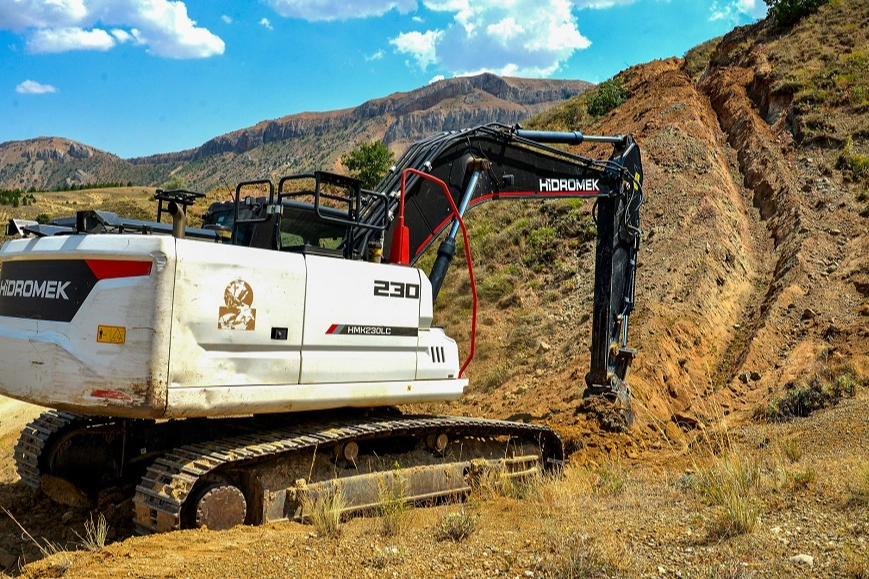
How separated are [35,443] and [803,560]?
21.4ft

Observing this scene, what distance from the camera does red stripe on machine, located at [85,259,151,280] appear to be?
18.2 feet

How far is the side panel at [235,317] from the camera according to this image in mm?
5633

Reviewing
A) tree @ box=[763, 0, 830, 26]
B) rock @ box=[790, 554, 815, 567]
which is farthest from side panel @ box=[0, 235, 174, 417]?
tree @ box=[763, 0, 830, 26]

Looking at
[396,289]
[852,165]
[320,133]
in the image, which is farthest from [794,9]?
[320,133]

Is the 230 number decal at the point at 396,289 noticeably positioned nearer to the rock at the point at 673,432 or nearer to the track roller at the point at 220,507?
the track roller at the point at 220,507

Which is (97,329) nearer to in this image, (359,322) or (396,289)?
(359,322)

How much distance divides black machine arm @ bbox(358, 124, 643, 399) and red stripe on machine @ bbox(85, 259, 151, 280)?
234 centimetres

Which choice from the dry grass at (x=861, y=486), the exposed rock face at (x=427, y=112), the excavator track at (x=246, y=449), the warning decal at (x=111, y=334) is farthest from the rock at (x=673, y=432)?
the exposed rock face at (x=427, y=112)

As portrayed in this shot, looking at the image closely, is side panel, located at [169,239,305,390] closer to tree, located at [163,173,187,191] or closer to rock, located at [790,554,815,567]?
rock, located at [790,554,815,567]

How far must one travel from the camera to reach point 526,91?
182m

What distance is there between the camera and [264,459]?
6.16 metres

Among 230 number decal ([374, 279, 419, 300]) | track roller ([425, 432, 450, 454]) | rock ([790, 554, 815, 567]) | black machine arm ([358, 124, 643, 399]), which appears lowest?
rock ([790, 554, 815, 567])

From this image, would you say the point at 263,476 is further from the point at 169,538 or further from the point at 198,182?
the point at 198,182

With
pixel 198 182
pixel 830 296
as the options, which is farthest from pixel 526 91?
pixel 830 296
